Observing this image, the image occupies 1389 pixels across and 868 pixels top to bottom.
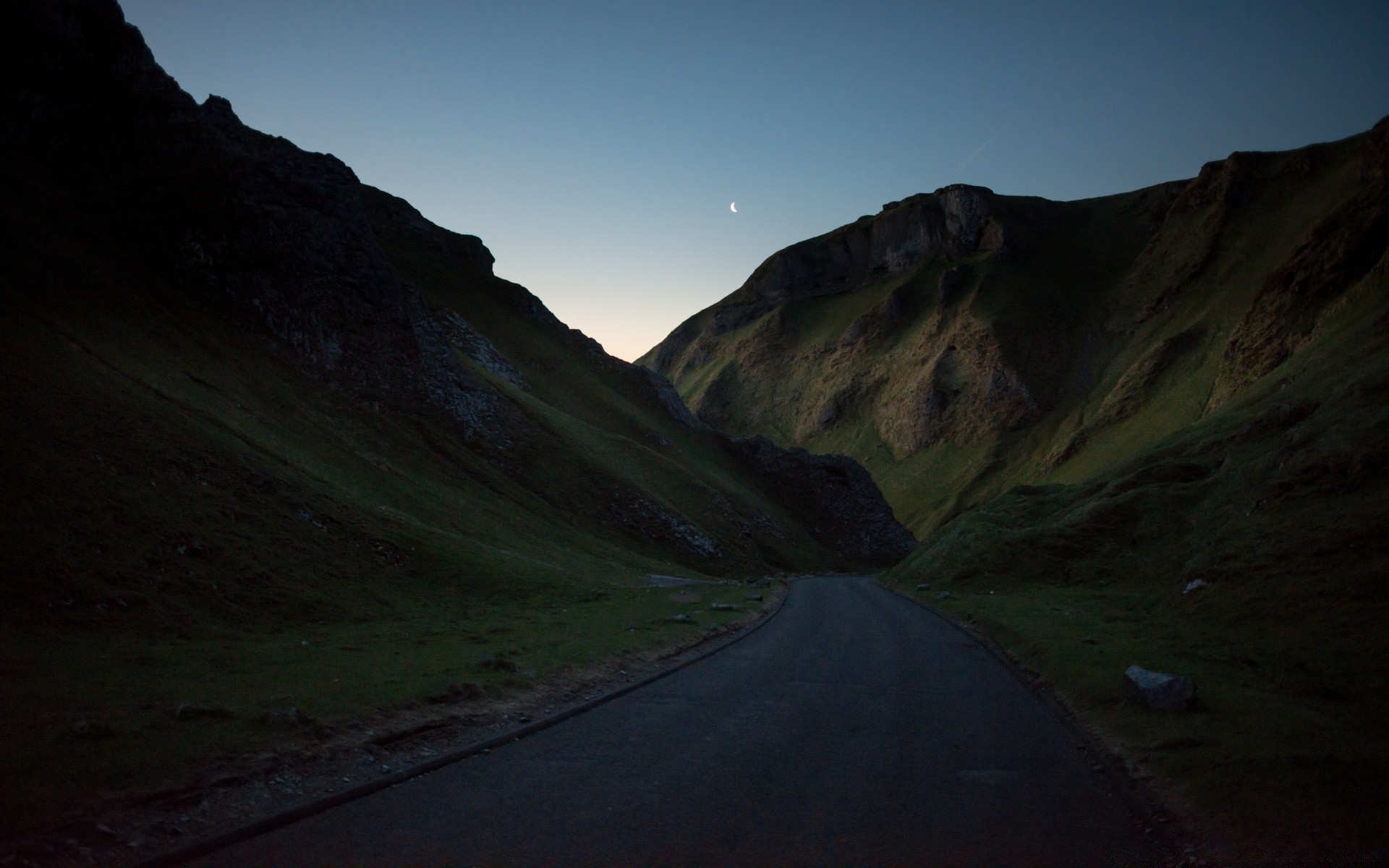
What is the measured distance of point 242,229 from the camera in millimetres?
53688

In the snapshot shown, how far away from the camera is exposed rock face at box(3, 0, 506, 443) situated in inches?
1941

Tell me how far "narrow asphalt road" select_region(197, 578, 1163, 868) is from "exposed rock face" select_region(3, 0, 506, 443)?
48979 mm

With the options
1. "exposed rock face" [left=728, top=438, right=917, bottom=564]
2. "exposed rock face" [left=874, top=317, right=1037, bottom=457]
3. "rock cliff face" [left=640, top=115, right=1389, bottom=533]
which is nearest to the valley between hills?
"exposed rock face" [left=728, top=438, right=917, bottom=564]

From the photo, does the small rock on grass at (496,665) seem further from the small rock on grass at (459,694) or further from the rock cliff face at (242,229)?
the rock cliff face at (242,229)

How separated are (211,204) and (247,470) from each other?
3790cm

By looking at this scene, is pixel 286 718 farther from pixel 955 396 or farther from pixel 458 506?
pixel 955 396

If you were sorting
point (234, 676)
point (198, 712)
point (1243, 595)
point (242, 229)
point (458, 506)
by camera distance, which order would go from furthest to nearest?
point (242, 229)
point (458, 506)
point (1243, 595)
point (234, 676)
point (198, 712)

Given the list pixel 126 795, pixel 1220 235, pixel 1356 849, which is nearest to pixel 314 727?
pixel 126 795

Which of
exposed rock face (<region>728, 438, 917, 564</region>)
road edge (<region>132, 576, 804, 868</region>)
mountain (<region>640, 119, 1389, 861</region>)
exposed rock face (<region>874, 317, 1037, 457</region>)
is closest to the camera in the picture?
road edge (<region>132, 576, 804, 868</region>)

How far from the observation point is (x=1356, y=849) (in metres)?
5.91

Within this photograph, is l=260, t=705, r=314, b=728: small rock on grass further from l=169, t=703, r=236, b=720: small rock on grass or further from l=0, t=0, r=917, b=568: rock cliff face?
l=0, t=0, r=917, b=568: rock cliff face

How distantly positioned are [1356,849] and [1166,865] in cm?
136

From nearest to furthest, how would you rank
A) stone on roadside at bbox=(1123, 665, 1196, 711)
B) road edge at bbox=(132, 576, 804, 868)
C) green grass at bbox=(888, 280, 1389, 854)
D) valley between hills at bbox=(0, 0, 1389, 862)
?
road edge at bbox=(132, 576, 804, 868)
green grass at bbox=(888, 280, 1389, 854)
valley between hills at bbox=(0, 0, 1389, 862)
stone on roadside at bbox=(1123, 665, 1196, 711)

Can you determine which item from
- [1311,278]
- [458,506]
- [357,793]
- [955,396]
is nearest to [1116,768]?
[357,793]
